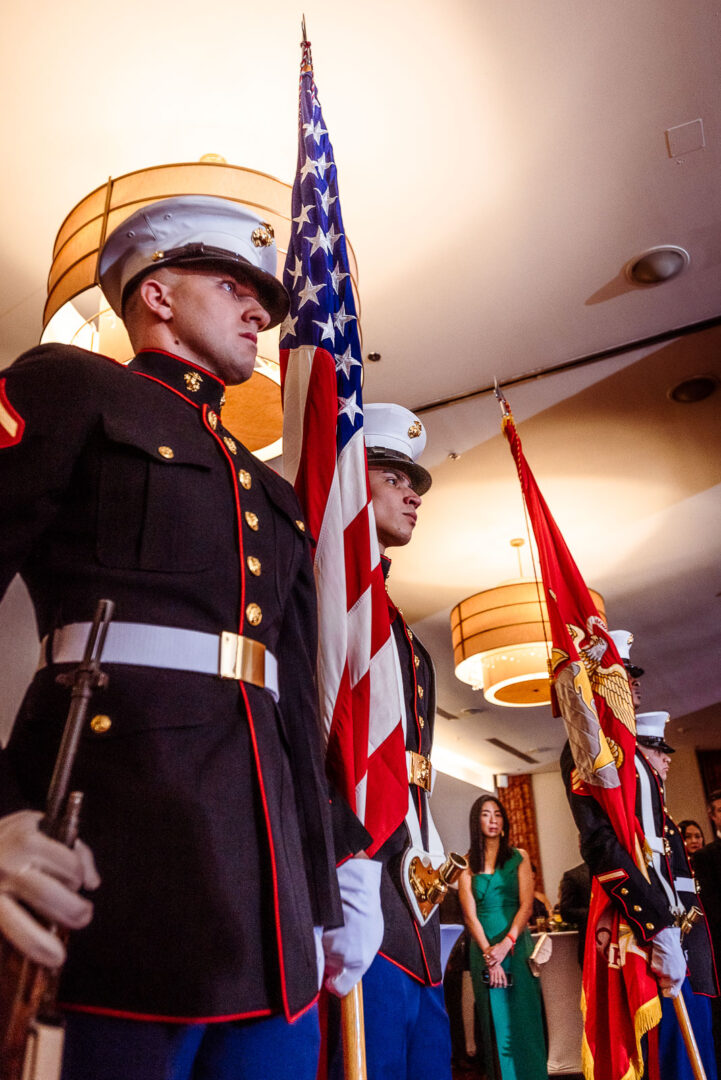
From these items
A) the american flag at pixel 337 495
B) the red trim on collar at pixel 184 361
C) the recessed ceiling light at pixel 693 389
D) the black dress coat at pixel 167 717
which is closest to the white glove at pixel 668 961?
the american flag at pixel 337 495

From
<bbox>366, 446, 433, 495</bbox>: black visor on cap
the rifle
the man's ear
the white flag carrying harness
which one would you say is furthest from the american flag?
the rifle

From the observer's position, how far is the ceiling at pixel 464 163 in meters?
2.64

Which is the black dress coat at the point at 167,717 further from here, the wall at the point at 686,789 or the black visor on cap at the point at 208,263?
the wall at the point at 686,789

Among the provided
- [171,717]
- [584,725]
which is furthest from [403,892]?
[584,725]

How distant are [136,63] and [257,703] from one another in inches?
93.3

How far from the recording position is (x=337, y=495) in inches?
66.1

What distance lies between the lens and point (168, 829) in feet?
2.90

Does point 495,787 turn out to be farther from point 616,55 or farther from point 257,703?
point 257,703

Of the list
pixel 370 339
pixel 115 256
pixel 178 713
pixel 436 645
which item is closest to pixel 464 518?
pixel 370 339

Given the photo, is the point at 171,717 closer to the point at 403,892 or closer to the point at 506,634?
the point at 403,892

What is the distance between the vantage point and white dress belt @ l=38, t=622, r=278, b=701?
0.96 meters

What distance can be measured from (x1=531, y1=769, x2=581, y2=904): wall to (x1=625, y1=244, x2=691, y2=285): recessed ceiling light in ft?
36.3

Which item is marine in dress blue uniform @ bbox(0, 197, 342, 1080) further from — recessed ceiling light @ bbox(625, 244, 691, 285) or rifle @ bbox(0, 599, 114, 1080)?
recessed ceiling light @ bbox(625, 244, 691, 285)

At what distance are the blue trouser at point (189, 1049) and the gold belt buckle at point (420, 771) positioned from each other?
93cm
